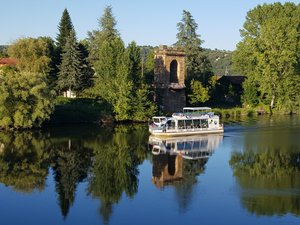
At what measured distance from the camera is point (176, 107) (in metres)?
64.9

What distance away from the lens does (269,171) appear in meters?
31.2

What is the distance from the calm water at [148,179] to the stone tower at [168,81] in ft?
57.8

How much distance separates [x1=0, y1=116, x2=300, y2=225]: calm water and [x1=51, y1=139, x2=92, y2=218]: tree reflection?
0.05m

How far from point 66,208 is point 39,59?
4195 centimetres

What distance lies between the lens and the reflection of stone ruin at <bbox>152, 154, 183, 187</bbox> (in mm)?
29281

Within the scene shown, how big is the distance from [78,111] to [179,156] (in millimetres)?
23702

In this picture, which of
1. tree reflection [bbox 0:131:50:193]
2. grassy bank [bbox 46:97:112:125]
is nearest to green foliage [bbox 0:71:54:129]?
tree reflection [bbox 0:131:50:193]

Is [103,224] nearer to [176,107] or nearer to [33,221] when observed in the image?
[33,221]

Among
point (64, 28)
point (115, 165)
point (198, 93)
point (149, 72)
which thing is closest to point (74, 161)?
point (115, 165)

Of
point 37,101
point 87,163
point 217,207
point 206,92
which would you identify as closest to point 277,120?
point 206,92

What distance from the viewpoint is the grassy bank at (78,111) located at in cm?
5547

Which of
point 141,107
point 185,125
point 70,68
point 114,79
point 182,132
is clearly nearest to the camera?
point 182,132

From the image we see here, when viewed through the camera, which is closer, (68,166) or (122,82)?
(68,166)

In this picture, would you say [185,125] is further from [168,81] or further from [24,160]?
[24,160]
